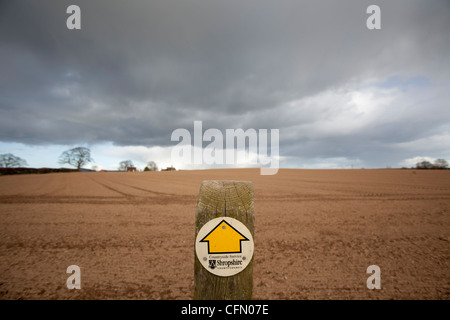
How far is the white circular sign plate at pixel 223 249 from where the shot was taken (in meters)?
1.44

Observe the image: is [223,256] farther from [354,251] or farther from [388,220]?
[388,220]

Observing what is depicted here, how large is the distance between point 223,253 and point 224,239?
102 millimetres

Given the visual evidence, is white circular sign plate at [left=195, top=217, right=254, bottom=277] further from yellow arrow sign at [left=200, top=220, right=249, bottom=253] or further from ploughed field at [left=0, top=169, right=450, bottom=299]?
ploughed field at [left=0, top=169, right=450, bottom=299]

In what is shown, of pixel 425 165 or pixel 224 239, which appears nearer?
pixel 224 239

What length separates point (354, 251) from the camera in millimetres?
4680

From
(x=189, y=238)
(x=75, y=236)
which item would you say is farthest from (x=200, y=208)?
(x=75, y=236)

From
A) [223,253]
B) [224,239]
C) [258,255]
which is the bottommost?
[258,255]

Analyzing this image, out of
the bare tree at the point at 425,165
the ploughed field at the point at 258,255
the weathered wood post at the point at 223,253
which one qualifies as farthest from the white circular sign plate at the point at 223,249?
the bare tree at the point at 425,165

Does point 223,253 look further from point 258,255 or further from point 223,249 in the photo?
point 258,255

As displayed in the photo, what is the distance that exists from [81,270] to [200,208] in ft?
13.4

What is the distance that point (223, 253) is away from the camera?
4.74ft

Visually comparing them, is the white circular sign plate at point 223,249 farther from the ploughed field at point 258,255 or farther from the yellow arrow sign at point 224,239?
the ploughed field at point 258,255

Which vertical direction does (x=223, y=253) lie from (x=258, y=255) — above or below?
above

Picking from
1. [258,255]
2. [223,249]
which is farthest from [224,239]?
[258,255]
